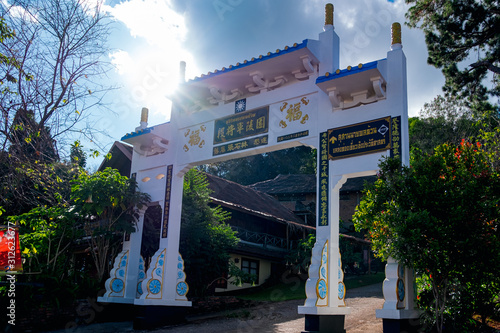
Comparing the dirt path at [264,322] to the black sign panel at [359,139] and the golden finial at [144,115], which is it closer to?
the black sign panel at [359,139]

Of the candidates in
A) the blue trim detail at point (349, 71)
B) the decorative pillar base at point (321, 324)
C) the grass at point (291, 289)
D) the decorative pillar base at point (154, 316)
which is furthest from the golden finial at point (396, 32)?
the grass at point (291, 289)

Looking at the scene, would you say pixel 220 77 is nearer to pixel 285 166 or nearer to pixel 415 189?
pixel 415 189

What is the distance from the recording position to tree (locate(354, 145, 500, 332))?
19.7ft

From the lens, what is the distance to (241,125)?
10.0 metres

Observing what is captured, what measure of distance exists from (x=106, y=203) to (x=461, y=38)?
41.9 feet

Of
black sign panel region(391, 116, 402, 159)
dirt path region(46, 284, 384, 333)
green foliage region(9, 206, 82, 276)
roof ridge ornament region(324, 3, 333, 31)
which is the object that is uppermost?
roof ridge ornament region(324, 3, 333, 31)

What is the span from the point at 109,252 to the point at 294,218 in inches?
529

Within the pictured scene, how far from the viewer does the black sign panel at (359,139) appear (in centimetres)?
770

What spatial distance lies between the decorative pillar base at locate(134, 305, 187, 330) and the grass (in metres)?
6.01

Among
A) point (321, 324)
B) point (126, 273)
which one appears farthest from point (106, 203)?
point (321, 324)

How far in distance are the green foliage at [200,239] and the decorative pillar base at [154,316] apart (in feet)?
9.04

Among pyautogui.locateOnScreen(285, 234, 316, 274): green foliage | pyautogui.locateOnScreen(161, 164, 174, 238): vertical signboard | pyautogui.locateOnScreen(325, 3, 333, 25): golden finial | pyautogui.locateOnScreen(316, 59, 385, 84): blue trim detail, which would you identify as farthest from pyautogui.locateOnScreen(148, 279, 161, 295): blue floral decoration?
pyautogui.locateOnScreen(285, 234, 316, 274): green foliage

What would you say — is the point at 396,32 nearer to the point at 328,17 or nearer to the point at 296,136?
the point at 328,17

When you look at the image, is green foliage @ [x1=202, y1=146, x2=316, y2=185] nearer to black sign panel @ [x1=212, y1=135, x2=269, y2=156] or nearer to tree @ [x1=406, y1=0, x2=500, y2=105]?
A: tree @ [x1=406, y1=0, x2=500, y2=105]
